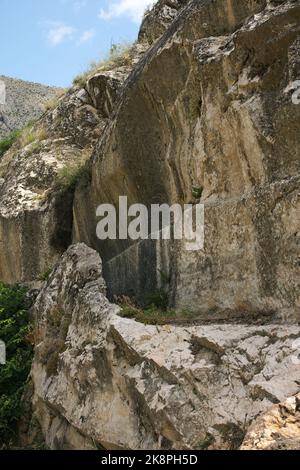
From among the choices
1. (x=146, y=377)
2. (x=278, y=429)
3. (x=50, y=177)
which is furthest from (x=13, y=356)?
(x=278, y=429)

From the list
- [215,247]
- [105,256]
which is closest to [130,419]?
[215,247]

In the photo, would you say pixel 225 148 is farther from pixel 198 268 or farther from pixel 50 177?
pixel 50 177

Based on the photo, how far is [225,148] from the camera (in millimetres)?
8688

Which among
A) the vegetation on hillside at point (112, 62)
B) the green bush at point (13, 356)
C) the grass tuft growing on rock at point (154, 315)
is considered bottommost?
the green bush at point (13, 356)

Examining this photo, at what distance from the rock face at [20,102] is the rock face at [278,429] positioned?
30.8 metres

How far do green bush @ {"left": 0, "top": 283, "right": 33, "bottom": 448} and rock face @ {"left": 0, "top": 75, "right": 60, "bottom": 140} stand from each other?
908 inches

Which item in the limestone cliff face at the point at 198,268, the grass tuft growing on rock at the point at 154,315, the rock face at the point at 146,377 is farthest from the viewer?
the grass tuft growing on rock at the point at 154,315

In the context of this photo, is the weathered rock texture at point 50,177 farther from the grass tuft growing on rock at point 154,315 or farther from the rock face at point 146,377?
the grass tuft growing on rock at point 154,315

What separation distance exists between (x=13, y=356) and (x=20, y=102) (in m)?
30.7

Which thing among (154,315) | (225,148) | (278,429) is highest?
(225,148)

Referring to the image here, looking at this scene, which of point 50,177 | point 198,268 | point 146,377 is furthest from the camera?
point 50,177

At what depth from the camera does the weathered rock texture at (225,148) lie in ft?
24.2

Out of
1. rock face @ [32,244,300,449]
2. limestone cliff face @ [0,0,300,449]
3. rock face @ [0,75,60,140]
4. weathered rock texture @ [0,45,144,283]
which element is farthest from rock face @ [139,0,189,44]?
rock face @ [0,75,60,140]

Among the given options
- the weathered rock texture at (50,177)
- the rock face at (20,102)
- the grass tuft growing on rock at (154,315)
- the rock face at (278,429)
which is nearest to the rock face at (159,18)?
the weathered rock texture at (50,177)
